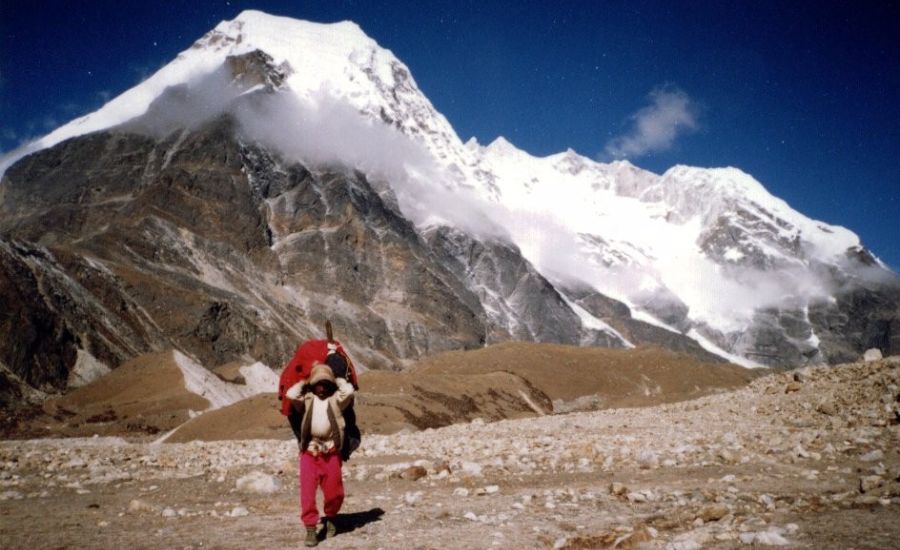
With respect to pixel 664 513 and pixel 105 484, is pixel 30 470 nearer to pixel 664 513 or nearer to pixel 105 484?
pixel 105 484

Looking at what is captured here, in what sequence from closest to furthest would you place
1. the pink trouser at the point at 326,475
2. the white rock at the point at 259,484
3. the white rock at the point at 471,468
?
the pink trouser at the point at 326,475, the white rock at the point at 259,484, the white rock at the point at 471,468

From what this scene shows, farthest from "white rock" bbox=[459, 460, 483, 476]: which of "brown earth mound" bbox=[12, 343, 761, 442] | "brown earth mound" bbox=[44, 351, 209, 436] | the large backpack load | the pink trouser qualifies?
"brown earth mound" bbox=[44, 351, 209, 436]

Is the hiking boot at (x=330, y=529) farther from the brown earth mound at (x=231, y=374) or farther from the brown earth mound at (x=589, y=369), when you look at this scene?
the brown earth mound at (x=589, y=369)

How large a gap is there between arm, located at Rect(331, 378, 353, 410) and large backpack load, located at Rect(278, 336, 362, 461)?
0.30 feet

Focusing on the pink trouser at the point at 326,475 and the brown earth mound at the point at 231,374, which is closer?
the pink trouser at the point at 326,475

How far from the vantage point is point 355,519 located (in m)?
8.27

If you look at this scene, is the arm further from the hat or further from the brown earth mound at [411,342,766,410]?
the brown earth mound at [411,342,766,410]

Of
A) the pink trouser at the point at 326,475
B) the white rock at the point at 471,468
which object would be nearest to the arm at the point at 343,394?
the pink trouser at the point at 326,475

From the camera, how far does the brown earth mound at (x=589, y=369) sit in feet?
222

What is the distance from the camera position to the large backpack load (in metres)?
8.01

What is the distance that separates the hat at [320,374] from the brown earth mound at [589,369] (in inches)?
2233

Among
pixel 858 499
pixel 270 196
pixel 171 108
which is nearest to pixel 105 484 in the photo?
pixel 858 499

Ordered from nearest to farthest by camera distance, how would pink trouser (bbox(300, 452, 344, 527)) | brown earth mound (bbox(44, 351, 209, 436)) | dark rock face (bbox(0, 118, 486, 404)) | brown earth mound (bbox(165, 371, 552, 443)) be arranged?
pink trouser (bbox(300, 452, 344, 527))
brown earth mound (bbox(165, 371, 552, 443))
brown earth mound (bbox(44, 351, 209, 436))
dark rock face (bbox(0, 118, 486, 404))

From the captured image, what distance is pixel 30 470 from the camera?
14.0 meters
